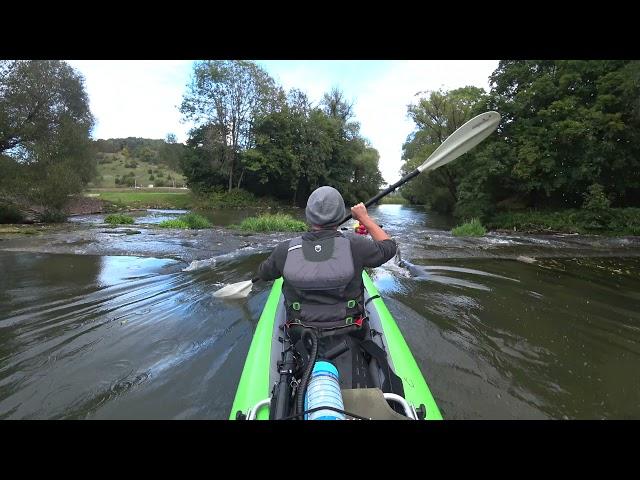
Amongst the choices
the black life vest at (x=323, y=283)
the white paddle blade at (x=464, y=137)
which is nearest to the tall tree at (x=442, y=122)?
the white paddle blade at (x=464, y=137)

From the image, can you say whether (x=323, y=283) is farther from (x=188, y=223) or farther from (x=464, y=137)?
(x=188, y=223)

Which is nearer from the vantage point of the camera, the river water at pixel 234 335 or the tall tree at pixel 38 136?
the river water at pixel 234 335

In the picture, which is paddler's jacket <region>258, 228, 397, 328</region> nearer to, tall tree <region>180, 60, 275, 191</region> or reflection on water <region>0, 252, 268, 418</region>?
reflection on water <region>0, 252, 268, 418</region>

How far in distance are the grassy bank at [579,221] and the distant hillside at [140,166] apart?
92.8 feet

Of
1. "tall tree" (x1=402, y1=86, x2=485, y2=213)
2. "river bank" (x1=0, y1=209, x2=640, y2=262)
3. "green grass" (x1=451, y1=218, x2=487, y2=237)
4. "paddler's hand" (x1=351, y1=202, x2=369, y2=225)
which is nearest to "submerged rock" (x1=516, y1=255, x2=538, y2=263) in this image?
"river bank" (x1=0, y1=209, x2=640, y2=262)

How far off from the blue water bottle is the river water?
4.98 feet

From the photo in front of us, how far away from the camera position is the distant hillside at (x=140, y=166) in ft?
142

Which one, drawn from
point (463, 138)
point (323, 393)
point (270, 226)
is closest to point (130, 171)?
point (270, 226)

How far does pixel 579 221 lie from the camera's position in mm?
14477

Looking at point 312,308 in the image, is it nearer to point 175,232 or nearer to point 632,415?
point 632,415

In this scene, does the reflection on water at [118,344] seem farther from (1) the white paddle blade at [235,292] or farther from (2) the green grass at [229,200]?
(2) the green grass at [229,200]

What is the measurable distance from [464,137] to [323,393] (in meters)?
4.30

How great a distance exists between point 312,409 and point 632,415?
299cm

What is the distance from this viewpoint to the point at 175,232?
12.4 metres
